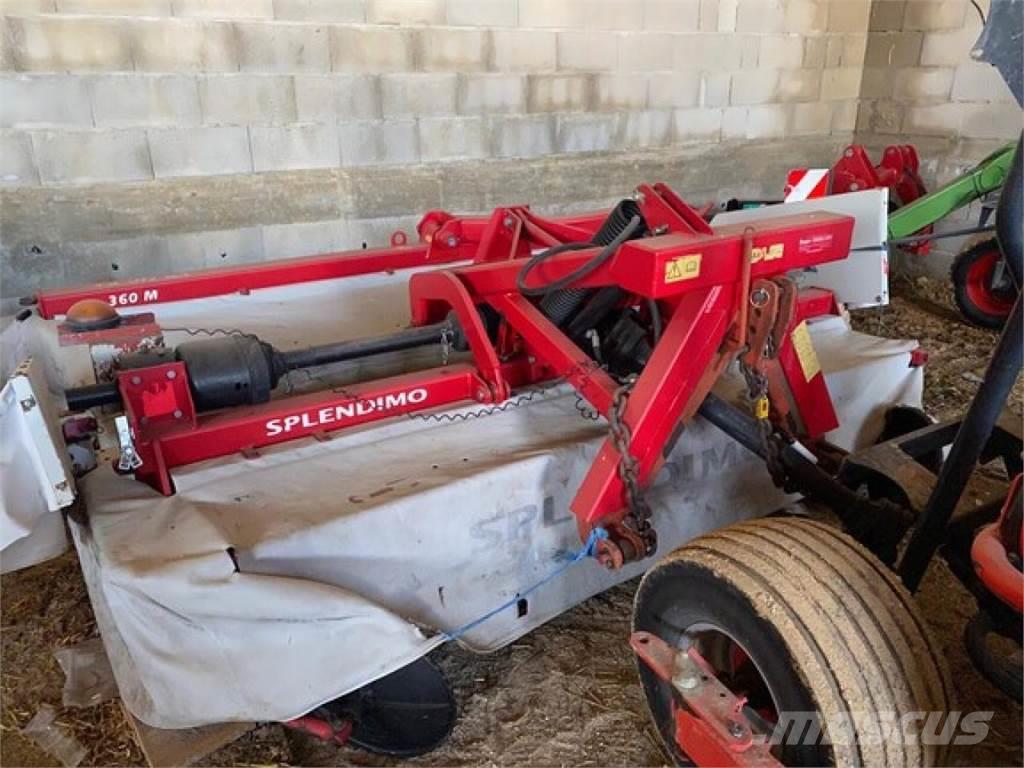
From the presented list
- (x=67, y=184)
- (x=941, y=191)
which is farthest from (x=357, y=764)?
(x=941, y=191)

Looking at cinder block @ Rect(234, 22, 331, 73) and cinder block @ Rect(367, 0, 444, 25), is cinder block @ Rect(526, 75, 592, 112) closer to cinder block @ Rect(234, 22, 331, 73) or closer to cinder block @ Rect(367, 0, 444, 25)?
cinder block @ Rect(367, 0, 444, 25)

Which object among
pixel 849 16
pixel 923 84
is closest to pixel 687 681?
pixel 923 84

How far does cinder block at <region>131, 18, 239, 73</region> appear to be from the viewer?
337 cm

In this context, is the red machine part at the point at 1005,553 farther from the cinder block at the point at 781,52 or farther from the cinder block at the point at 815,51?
the cinder block at the point at 815,51

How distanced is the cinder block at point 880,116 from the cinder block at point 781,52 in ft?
2.17

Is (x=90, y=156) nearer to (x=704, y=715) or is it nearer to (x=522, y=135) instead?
(x=522, y=135)

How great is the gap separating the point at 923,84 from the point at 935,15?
1.35ft

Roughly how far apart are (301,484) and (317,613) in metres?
0.44

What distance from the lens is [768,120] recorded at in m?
5.46

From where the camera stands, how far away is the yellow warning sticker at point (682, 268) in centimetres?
171

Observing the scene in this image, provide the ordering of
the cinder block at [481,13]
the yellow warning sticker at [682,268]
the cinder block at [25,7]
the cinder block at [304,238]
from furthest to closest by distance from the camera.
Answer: the cinder block at [481,13] < the cinder block at [304,238] < the cinder block at [25,7] < the yellow warning sticker at [682,268]

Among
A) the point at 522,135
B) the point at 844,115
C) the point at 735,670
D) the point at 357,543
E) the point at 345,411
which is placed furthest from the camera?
the point at 844,115

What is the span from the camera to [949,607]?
2.27m

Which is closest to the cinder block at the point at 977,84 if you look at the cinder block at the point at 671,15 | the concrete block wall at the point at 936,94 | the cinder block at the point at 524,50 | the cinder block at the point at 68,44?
the concrete block wall at the point at 936,94
